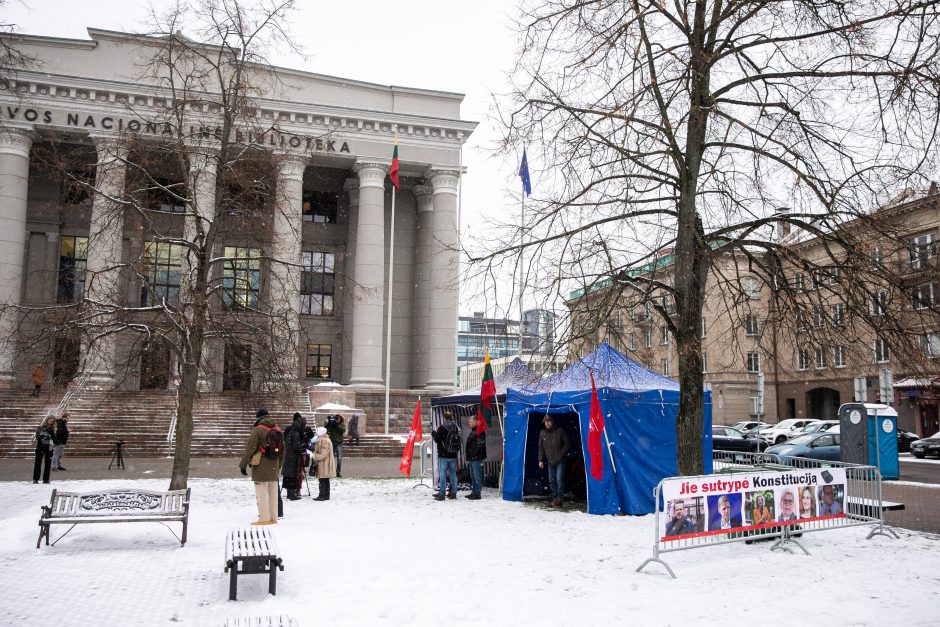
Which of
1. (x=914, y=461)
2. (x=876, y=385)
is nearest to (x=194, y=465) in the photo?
(x=914, y=461)

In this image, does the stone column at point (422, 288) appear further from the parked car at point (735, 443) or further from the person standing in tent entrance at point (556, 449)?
the person standing in tent entrance at point (556, 449)

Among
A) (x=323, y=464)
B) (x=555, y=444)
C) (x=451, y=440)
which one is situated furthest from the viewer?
(x=451, y=440)

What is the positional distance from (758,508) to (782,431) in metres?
32.2

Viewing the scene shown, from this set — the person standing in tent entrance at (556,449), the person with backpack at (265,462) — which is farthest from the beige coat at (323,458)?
the person standing in tent entrance at (556,449)

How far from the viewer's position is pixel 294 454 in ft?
51.1

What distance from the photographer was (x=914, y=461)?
31.6 metres

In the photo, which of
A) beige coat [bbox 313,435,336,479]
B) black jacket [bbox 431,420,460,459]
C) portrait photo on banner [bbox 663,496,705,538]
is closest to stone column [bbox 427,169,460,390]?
black jacket [bbox 431,420,460,459]

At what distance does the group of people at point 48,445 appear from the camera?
18.7m

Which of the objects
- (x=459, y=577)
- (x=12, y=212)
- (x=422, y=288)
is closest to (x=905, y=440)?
(x=422, y=288)

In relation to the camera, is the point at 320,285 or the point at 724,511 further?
the point at 320,285

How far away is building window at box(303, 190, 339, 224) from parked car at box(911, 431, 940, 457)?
33.5m

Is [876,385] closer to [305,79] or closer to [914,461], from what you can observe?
[914,461]

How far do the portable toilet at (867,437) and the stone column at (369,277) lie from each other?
2472 cm

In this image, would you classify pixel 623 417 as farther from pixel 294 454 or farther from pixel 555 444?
pixel 294 454
